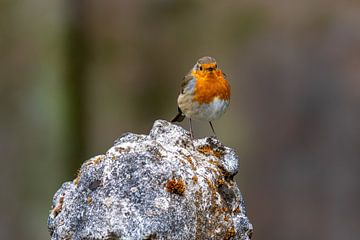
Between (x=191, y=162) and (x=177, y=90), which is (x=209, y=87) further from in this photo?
(x=177, y=90)

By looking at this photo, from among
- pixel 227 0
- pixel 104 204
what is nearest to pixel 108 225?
pixel 104 204

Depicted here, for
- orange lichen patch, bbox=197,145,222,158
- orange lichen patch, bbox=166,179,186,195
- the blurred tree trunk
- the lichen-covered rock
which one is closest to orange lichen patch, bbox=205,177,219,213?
the lichen-covered rock

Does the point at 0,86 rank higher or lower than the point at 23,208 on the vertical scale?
higher

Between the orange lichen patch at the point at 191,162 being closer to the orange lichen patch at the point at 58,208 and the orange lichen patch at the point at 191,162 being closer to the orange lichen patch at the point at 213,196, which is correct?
the orange lichen patch at the point at 213,196

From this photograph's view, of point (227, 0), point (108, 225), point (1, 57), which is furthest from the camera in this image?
point (1, 57)

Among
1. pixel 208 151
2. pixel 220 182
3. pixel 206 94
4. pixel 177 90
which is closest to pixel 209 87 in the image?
pixel 206 94

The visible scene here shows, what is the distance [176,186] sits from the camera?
290 centimetres

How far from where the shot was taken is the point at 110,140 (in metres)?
8.36

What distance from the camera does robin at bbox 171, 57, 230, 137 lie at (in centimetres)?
446

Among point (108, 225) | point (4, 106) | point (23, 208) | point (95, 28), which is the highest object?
point (95, 28)

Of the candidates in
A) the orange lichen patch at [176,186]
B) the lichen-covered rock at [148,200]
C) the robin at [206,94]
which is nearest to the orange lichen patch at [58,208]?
the lichen-covered rock at [148,200]

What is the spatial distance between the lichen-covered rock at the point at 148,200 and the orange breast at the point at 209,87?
4.35ft

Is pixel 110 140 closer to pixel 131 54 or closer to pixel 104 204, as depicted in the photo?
pixel 131 54

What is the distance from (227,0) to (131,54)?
99cm
